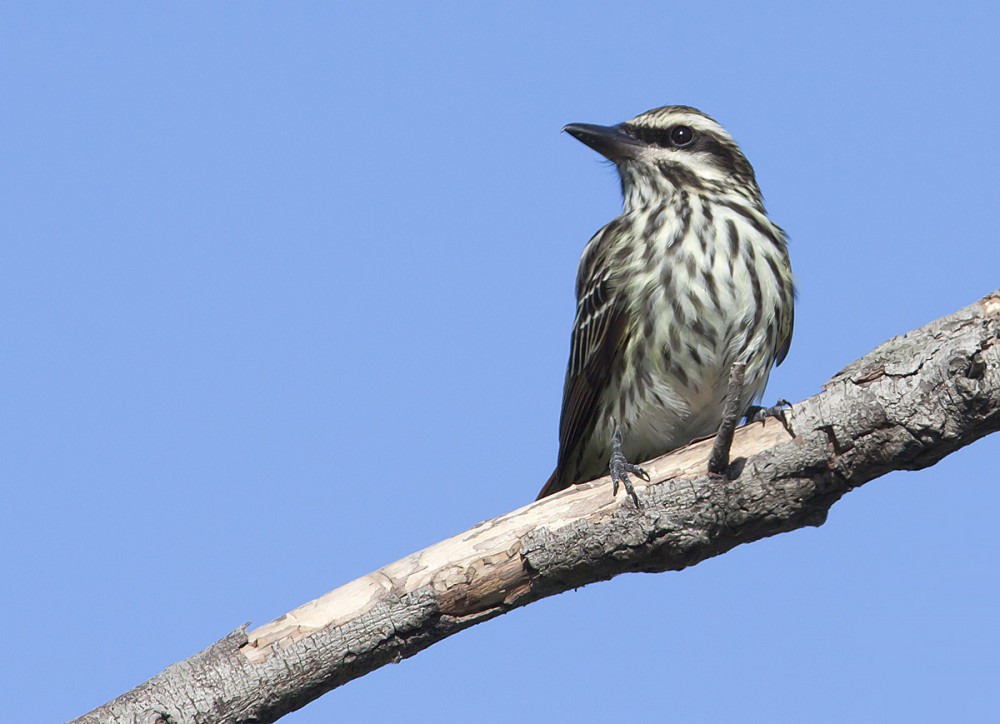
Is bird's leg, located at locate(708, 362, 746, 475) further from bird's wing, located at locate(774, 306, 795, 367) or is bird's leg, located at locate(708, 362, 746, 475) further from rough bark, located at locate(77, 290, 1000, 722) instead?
bird's wing, located at locate(774, 306, 795, 367)

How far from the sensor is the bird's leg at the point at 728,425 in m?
5.55

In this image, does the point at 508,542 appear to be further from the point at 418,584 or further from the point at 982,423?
the point at 982,423

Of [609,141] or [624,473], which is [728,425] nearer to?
[624,473]

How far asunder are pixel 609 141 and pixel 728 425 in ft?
13.4

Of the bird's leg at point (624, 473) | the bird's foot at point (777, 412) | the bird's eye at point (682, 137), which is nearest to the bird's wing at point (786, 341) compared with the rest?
the bird's eye at point (682, 137)

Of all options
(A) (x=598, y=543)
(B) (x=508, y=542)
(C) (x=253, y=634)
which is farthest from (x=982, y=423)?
(C) (x=253, y=634)

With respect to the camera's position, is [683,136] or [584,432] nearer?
[584,432]

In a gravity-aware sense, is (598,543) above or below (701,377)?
below

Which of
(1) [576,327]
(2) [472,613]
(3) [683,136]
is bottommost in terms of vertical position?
(2) [472,613]

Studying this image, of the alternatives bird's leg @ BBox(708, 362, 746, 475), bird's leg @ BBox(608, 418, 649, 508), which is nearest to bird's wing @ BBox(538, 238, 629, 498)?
bird's leg @ BBox(608, 418, 649, 508)

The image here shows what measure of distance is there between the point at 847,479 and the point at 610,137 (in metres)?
3.96

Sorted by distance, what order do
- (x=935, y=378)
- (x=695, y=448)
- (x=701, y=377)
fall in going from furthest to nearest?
(x=701, y=377) < (x=695, y=448) < (x=935, y=378)

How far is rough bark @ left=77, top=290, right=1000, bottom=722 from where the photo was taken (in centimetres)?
613

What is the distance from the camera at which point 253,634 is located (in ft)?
20.4
